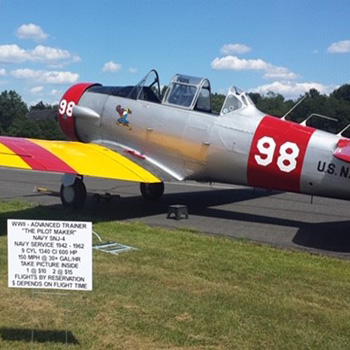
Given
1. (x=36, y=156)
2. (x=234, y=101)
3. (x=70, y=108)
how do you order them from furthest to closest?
(x=70, y=108)
(x=234, y=101)
(x=36, y=156)

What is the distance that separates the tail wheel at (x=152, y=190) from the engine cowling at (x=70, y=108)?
1.98 m

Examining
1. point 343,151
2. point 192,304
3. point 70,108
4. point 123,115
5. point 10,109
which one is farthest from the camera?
point 10,109

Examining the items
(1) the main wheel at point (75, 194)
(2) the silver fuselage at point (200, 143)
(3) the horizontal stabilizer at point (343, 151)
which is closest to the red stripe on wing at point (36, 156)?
(1) the main wheel at point (75, 194)

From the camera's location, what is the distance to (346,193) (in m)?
8.49

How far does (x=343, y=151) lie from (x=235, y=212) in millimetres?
3704

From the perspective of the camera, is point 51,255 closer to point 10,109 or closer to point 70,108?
point 70,108

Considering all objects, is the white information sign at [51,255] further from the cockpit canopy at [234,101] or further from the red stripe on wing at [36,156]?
the cockpit canopy at [234,101]

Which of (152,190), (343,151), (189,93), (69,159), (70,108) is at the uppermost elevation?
(189,93)

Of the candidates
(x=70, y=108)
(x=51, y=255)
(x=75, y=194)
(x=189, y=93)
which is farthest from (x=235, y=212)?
(x=51, y=255)

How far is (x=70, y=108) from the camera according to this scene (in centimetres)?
1248

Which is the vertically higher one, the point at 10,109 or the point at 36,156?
the point at 10,109

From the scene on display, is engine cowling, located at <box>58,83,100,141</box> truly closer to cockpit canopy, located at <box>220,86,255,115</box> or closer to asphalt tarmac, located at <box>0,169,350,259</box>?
asphalt tarmac, located at <box>0,169,350,259</box>

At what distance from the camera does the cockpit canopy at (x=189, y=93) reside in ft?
34.8

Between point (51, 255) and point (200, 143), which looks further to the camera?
point (200, 143)
